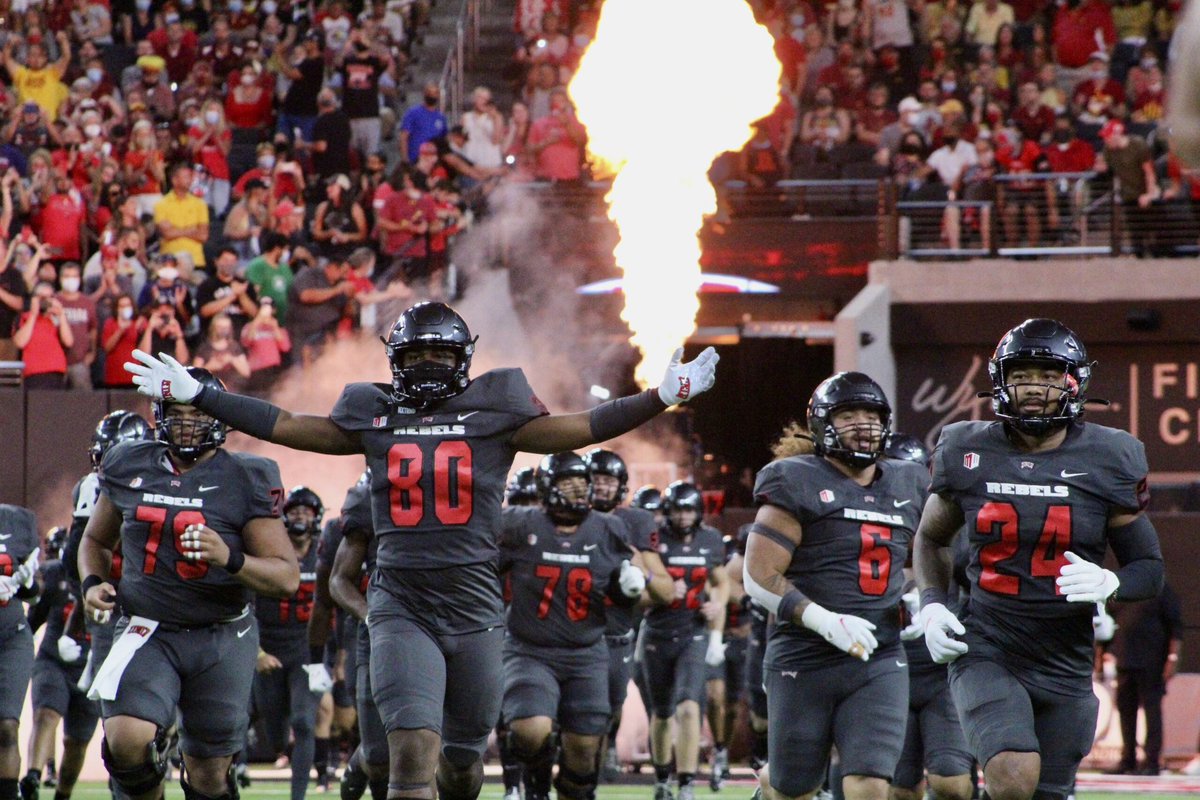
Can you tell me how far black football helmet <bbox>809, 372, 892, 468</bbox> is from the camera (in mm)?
6988

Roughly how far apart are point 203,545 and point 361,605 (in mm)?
988

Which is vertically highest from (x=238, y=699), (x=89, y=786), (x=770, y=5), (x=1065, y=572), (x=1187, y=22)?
(x=770, y=5)

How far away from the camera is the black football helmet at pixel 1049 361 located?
20.5ft

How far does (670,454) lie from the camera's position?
1666 centimetres

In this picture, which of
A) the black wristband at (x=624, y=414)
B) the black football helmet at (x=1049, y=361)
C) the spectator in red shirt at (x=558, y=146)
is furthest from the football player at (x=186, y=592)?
the spectator in red shirt at (x=558, y=146)

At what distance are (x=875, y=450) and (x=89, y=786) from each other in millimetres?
7482

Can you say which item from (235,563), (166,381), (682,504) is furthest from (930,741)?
(682,504)

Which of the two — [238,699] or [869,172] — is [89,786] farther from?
[869,172]

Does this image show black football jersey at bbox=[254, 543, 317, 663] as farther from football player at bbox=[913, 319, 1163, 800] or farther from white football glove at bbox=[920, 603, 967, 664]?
football player at bbox=[913, 319, 1163, 800]

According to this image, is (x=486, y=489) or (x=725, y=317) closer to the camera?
(x=486, y=489)

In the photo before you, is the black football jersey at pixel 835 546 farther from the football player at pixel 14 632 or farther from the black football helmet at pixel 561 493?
the football player at pixel 14 632

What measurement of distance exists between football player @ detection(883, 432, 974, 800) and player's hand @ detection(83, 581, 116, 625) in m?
3.17

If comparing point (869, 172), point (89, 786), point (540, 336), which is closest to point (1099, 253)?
point (869, 172)

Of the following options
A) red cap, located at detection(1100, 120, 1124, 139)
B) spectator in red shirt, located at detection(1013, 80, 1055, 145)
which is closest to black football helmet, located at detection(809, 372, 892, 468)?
red cap, located at detection(1100, 120, 1124, 139)
